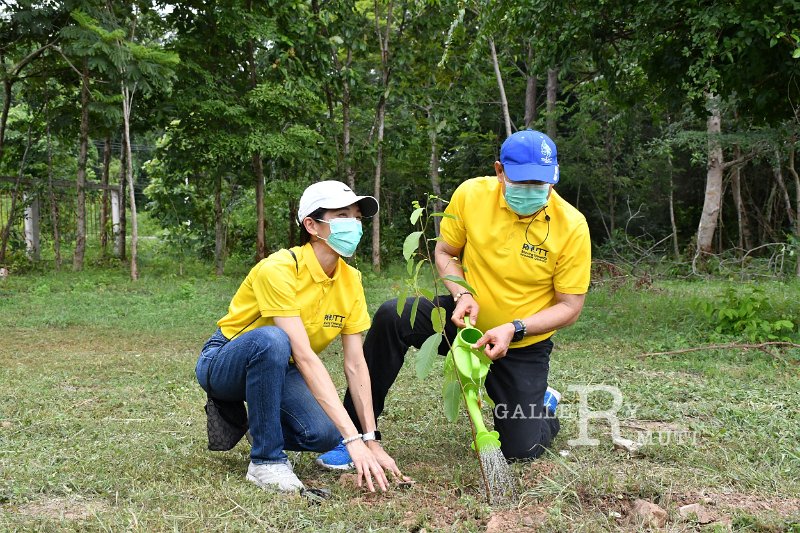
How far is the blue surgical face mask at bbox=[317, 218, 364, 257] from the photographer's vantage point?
10.2 ft

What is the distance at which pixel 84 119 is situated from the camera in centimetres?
1230

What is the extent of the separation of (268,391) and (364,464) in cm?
47

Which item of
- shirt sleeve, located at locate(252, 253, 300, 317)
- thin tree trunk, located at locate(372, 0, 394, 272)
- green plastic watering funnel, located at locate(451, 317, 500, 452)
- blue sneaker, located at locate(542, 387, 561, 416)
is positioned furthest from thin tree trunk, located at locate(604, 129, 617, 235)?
shirt sleeve, located at locate(252, 253, 300, 317)

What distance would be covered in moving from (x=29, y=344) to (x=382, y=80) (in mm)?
9114

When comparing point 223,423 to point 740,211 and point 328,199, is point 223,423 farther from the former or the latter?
point 740,211

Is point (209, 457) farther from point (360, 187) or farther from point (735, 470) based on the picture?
point (360, 187)

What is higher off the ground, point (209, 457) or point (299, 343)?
point (299, 343)

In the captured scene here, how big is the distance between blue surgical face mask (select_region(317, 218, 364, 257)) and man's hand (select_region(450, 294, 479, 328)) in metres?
0.55

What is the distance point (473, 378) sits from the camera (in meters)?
2.94

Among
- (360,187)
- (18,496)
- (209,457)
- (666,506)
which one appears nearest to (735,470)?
(666,506)

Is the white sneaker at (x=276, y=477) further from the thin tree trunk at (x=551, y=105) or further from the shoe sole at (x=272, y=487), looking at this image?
the thin tree trunk at (x=551, y=105)

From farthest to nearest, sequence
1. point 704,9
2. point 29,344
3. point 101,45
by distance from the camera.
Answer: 1. point 101,45
2. point 29,344
3. point 704,9

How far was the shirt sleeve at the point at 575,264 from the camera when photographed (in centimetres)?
347

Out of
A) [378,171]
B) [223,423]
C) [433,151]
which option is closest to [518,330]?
[223,423]
